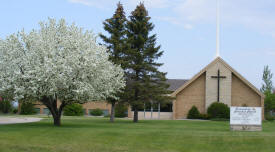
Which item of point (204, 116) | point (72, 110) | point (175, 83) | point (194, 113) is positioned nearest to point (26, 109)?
point (72, 110)

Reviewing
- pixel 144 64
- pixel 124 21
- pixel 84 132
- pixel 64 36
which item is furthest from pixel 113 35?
pixel 84 132

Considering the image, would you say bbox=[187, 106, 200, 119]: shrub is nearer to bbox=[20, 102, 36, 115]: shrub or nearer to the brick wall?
the brick wall

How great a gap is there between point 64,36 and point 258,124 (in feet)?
45.6

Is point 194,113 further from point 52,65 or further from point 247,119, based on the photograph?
point 52,65

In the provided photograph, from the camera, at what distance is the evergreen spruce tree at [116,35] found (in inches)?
1441

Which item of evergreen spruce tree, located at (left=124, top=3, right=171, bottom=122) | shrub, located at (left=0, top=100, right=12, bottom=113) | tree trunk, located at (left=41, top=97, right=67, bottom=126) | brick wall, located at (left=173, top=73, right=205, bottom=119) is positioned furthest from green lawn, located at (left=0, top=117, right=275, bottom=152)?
shrub, located at (left=0, top=100, right=12, bottom=113)

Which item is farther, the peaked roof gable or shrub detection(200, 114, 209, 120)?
the peaked roof gable

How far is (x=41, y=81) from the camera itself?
24781 mm

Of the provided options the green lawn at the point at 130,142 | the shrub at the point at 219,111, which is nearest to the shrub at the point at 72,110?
the shrub at the point at 219,111

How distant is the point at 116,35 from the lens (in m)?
37.5

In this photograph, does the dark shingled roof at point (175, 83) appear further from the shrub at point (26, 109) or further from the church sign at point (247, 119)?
the church sign at point (247, 119)

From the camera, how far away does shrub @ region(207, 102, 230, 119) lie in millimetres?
45219

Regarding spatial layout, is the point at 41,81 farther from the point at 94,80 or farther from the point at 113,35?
the point at 113,35

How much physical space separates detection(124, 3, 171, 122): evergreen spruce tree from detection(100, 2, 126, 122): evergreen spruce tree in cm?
60
